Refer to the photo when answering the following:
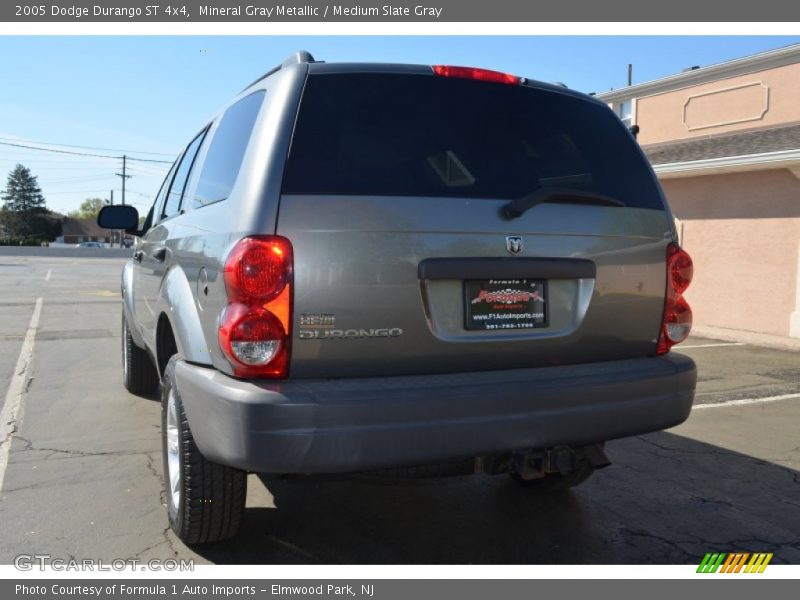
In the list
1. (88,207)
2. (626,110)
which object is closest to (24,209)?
(88,207)

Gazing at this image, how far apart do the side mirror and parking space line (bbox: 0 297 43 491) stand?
1.65 meters

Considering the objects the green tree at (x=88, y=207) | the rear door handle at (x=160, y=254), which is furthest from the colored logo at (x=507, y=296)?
the green tree at (x=88, y=207)

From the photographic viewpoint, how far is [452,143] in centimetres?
291

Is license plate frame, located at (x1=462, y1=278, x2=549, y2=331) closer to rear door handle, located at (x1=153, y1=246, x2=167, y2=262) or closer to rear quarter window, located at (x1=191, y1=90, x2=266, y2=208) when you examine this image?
rear quarter window, located at (x1=191, y1=90, x2=266, y2=208)

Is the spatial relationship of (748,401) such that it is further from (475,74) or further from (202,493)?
(202,493)

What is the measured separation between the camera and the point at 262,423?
241 centimetres

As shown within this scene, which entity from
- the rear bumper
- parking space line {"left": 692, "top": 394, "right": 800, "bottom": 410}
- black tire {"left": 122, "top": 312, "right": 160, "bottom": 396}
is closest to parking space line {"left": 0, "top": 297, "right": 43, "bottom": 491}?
black tire {"left": 122, "top": 312, "right": 160, "bottom": 396}

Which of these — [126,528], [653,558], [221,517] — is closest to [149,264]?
[126,528]

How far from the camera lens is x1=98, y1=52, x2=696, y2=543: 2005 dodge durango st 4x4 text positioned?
8.23 ft

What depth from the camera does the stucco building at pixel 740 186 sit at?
11.0m

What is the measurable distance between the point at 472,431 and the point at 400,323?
47 cm

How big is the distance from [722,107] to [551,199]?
1283cm

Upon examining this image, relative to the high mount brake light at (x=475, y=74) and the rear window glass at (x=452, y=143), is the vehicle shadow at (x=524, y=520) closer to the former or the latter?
the rear window glass at (x=452, y=143)
